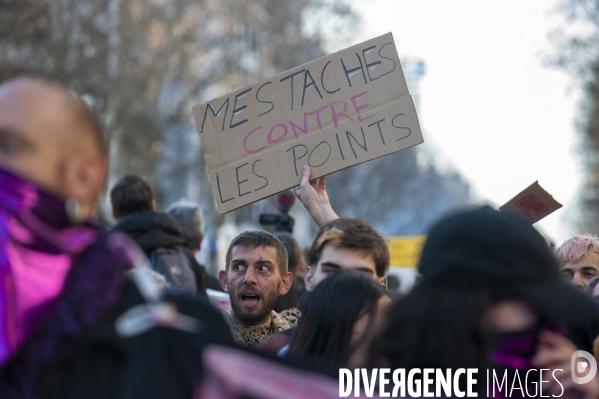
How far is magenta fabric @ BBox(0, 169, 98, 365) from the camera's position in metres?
1.67

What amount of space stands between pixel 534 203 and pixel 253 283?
1574 mm

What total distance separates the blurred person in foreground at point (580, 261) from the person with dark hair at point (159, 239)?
81.6 inches

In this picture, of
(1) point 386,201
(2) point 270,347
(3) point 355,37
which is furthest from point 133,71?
(2) point 270,347

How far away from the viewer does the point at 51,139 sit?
178cm

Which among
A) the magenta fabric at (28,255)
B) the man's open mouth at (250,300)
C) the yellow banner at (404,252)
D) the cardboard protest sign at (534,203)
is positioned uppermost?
the yellow banner at (404,252)

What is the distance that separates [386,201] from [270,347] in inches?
1671

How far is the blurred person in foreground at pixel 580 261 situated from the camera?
15.4 ft

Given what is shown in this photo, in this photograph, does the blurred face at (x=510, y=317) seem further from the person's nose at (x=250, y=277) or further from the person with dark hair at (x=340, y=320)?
the person's nose at (x=250, y=277)

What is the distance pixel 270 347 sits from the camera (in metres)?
3.21

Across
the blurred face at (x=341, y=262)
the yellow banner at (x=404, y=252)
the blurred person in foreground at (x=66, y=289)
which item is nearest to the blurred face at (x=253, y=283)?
the blurred face at (x=341, y=262)

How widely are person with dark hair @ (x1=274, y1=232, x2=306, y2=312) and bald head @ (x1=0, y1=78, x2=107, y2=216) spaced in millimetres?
4061

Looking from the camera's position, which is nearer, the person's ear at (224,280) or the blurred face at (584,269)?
the blurred face at (584,269)

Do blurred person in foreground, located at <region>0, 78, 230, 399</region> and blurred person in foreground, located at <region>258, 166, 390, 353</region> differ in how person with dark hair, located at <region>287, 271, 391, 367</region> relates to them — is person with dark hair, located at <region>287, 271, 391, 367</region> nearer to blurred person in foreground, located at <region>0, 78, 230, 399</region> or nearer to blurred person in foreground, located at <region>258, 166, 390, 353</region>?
blurred person in foreground, located at <region>258, 166, 390, 353</region>

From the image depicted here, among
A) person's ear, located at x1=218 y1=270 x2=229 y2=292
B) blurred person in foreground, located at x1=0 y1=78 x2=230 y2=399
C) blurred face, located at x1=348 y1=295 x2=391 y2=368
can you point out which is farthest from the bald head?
person's ear, located at x1=218 y1=270 x2=229 y2=292
